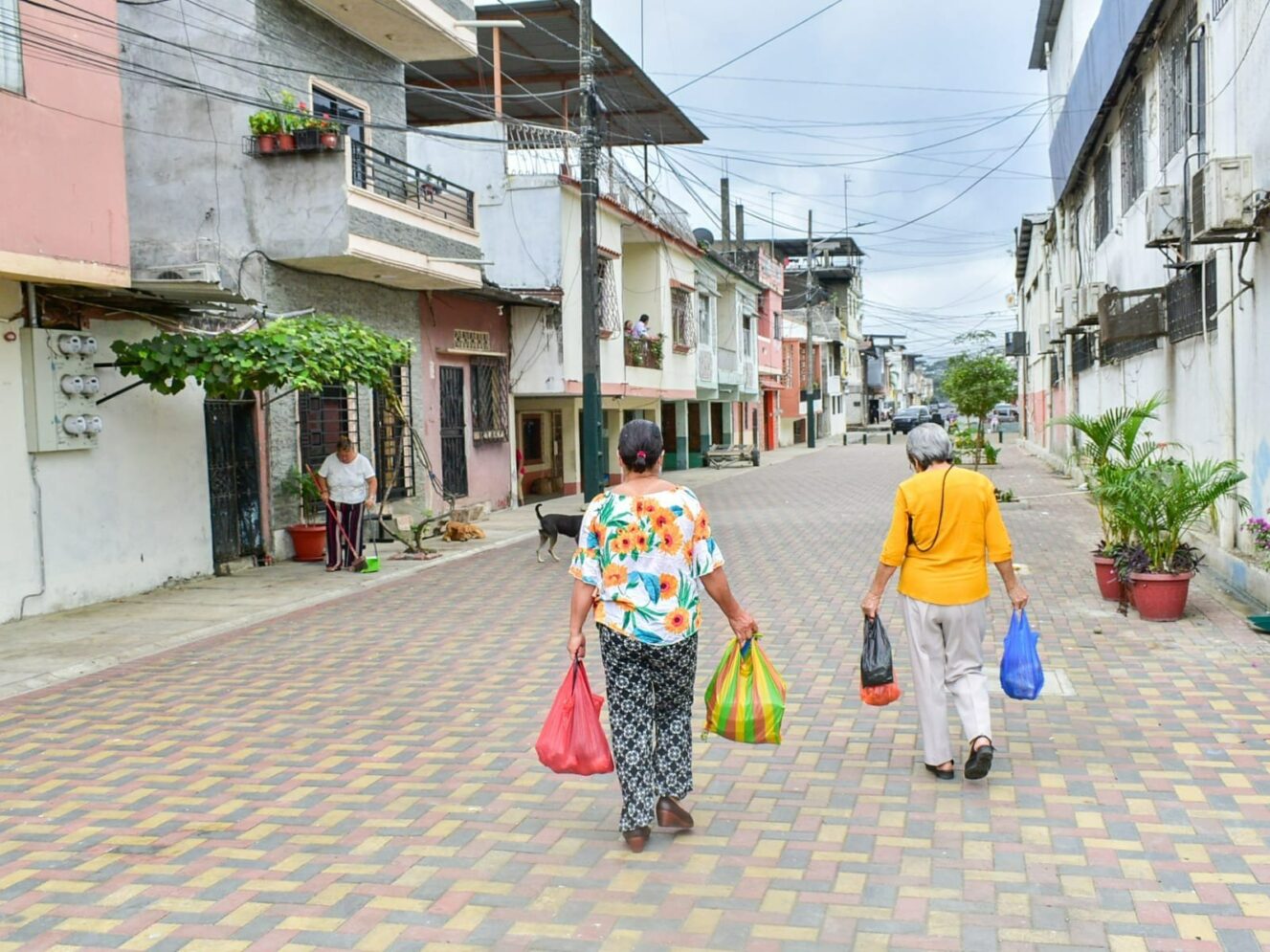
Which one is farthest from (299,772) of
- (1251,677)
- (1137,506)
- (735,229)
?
(735,229)

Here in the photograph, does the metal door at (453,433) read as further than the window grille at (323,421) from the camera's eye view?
Yes

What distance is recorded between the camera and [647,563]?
172 inches

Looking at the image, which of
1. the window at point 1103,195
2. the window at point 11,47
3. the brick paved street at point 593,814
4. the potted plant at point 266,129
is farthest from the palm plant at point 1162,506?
the window at point 1103,195

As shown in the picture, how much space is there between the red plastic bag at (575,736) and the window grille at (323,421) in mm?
10032

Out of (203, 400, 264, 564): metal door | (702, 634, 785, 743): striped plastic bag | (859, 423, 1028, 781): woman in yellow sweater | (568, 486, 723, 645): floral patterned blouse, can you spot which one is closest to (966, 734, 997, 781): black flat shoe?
(859, 423, 1028, 781): woman in yellow sweater

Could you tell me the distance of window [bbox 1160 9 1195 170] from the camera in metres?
11.8

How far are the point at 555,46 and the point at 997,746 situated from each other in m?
17.8

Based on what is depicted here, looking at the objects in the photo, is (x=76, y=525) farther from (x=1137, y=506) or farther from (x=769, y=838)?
(x=1137, y=506)

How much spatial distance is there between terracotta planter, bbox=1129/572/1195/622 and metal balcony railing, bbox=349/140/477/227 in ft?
31.2

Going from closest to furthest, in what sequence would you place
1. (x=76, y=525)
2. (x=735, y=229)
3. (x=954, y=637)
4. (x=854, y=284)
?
(x=954, y=637) → (x=76, y=525) → (x=735, y=229) → (x=854, y=284)

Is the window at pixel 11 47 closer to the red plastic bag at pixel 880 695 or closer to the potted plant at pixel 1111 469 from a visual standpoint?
the red plastic bag at pixel 880 695

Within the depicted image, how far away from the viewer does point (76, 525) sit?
34.2 feet

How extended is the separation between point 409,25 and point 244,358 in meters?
6.69

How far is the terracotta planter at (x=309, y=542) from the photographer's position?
13.4 metres
